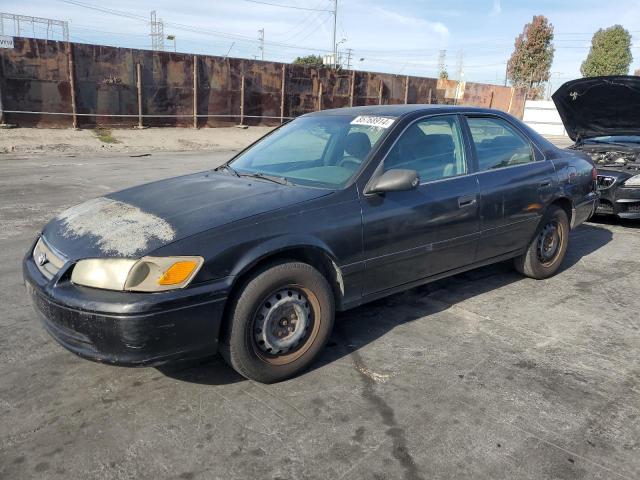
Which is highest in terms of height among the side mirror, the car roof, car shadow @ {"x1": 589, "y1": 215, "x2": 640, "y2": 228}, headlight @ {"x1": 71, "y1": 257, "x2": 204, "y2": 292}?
the car roof

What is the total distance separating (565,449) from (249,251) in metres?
1.85

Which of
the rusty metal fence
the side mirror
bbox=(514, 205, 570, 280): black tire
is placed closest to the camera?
the side mirror

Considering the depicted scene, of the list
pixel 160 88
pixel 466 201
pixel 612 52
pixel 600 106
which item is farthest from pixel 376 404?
pixel 612 52

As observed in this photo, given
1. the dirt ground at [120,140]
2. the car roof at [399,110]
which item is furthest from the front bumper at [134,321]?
the dirt ground at [120,140]

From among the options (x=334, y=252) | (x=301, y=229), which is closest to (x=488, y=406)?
(x=334, y=252)

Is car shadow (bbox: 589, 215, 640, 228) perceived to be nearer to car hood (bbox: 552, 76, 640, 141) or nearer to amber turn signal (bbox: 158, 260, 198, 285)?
car hood (bbox: 552, 76, 640, 141)

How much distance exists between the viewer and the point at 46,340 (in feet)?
11.7

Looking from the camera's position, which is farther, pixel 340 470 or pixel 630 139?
pixel 630 139

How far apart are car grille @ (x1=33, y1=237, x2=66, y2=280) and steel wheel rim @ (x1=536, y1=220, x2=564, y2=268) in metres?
3.97

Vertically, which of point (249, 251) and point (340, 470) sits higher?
point (249, 251)

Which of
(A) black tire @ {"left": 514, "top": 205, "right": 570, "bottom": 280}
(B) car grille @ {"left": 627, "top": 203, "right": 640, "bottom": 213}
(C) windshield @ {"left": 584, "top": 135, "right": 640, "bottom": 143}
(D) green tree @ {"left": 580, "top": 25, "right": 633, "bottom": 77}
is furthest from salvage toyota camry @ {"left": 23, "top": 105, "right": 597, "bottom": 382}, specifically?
(D) green tree @ {"left": 580, "top": 25, "right": 633, "bottom": 77}

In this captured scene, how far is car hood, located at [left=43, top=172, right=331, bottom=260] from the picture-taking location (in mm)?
2826

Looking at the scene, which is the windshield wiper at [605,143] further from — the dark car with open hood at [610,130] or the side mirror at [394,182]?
the side mirror at [394,182]

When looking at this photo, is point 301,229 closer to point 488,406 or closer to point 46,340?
point 488,406
